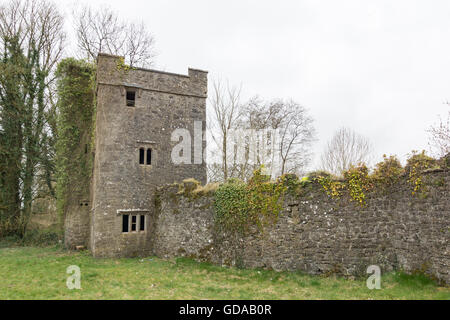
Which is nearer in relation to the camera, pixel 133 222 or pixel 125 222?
pixel 125 222

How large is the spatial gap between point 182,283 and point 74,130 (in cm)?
1200

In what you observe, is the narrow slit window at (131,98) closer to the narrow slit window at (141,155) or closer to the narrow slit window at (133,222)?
the narrow slit window at (141,155)

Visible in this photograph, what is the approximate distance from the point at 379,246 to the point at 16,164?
71.4 ft

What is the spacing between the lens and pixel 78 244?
17641mm

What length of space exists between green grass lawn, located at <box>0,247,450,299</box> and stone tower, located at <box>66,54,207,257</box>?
6.41ft

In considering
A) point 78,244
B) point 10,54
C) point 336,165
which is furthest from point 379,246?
point 10,54

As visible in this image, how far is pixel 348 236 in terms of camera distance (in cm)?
1036

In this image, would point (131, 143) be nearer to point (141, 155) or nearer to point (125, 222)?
point (141, 155)

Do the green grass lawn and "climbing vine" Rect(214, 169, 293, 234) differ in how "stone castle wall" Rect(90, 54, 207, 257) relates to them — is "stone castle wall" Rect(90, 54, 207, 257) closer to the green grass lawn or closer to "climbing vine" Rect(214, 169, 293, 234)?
the green grass lawn

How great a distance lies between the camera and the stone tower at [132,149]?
15.6 metres

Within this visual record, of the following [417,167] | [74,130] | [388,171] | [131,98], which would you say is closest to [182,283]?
[388,171]

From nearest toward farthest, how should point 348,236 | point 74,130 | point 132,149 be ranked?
1. point 348,236
2. point 132,149
3. point 74,130

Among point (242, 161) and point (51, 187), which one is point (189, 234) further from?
point (51, 187)

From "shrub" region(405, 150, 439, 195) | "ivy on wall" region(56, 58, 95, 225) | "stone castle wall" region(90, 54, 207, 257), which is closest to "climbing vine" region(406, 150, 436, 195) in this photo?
"shrub" region(405, 150, 439, 195)
